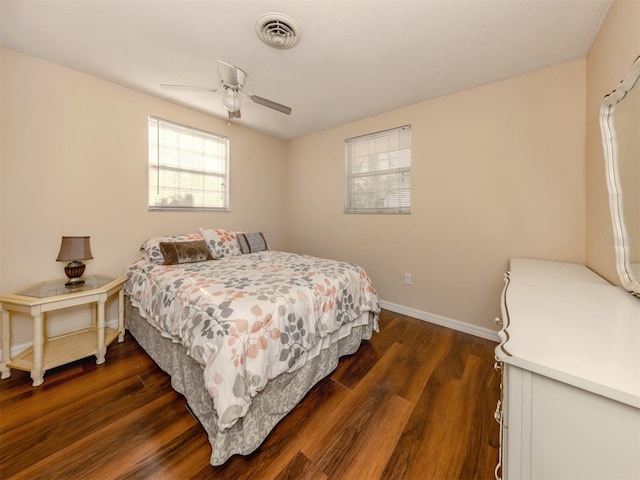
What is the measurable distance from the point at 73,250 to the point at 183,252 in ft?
2.58

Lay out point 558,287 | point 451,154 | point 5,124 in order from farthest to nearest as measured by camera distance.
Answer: point 451,154 → point 5,124 → point 558,287

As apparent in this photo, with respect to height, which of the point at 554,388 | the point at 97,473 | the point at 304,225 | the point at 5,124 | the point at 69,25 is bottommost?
the point at 97,473

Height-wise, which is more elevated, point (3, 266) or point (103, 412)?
point (3, 266)

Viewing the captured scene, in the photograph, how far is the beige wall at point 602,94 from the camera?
1228mm

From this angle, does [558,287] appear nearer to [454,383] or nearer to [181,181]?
[454,383]

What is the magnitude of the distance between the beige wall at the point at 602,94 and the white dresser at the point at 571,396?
96 centimetres

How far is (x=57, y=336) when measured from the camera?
6.89 ft

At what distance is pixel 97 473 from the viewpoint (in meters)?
1.09

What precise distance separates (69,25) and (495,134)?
3471mm

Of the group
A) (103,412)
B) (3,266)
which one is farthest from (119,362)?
(3,266)

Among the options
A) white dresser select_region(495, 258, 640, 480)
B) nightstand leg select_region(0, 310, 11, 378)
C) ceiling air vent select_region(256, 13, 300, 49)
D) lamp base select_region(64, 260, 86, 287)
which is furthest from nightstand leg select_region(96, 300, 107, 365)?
white dresser select_region(495, 258, 640, 480)

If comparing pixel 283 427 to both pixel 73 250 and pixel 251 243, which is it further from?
pixel 73 250

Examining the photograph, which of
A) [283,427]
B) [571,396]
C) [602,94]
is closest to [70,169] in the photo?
[283,427]

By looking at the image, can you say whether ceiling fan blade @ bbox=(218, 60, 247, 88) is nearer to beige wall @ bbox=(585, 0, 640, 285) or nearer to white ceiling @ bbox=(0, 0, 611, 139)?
white ceiling @ bbox=(0, 0, 611, 139)
